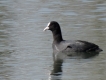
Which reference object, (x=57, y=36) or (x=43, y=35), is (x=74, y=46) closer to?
(x=57, y=36)

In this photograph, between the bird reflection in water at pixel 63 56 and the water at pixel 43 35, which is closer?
the water at pixel 43 35

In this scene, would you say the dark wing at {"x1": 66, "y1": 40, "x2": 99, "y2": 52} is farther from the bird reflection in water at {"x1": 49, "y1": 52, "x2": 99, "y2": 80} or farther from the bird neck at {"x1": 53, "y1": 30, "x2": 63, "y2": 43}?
the bird neck at {"x1": 53, "y1": 30, "x2": 63, "y2": 43}

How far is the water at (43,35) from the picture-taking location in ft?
45.5

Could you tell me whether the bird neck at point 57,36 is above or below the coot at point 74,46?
above

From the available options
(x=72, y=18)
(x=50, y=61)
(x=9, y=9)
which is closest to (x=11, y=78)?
(x=50, y=61)

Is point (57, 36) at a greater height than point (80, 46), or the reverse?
point (57, 36)

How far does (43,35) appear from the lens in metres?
18.1

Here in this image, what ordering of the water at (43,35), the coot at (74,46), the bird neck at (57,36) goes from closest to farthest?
the water at (43,35)
the coot at (74,46)
the bird neck at (57,36)

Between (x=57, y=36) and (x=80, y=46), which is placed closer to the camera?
(x=80, y=46)

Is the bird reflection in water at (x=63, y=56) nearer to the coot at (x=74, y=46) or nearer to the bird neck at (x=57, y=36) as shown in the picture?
the coot at (x=74, y=46)

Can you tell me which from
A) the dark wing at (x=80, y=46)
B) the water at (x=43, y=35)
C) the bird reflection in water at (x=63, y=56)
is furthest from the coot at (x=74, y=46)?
the water at (x=43, y=35)

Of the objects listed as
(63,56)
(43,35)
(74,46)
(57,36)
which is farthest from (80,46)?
(43,35)

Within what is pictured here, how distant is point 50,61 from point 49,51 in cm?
115

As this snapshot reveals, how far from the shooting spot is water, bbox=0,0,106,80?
13.9 m
